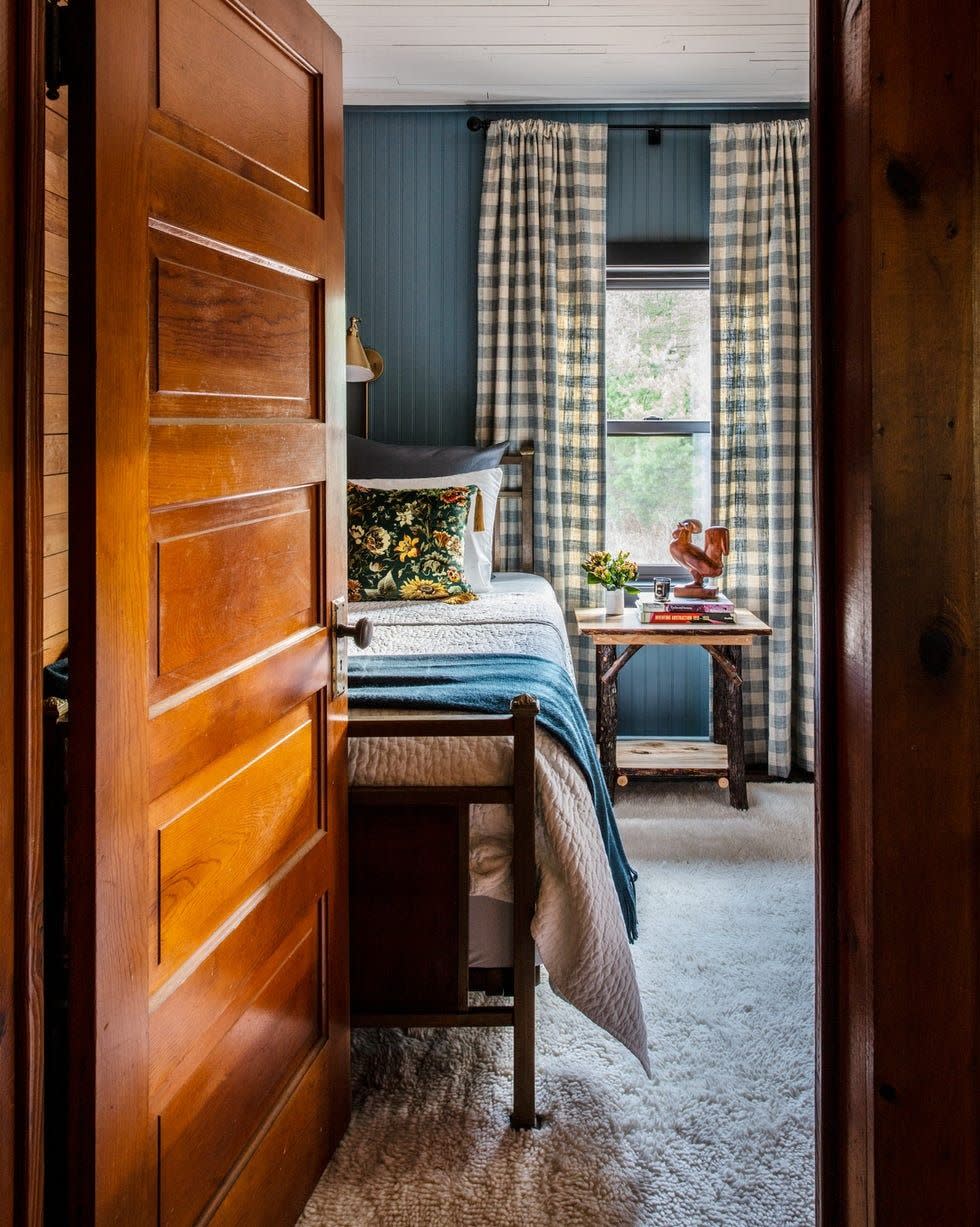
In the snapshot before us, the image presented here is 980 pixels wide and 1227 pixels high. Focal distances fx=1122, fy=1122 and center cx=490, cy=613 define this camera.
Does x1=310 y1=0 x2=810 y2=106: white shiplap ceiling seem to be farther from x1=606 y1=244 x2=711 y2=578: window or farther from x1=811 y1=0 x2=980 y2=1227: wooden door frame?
x1=811 y1=0 x2=980 y2=1227: wooden door frame

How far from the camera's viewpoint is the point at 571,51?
3854 mm

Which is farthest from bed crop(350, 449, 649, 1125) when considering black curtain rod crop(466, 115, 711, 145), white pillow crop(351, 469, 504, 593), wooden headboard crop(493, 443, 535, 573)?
black curtain rod crop(466, 115, 711, 145)

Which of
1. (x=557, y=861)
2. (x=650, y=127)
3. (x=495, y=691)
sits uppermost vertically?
(x=650, y=127)

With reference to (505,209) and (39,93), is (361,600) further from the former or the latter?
(39,93)

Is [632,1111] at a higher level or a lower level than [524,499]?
lower

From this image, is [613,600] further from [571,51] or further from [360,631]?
[360,631]

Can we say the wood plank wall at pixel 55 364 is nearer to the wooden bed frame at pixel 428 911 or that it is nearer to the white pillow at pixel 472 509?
the wooden bed frame at pixel 428 911

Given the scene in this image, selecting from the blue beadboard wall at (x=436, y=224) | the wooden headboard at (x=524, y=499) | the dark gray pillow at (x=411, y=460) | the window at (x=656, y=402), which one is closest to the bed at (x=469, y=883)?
the dark gray pillow at (x=411, y=460)

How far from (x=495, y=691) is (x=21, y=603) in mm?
1351

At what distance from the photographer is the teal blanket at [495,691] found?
7.32 ft

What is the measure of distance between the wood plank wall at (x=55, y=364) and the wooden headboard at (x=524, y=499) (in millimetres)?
2517

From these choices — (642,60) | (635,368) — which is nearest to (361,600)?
(635,368)

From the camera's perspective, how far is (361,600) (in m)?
3.62

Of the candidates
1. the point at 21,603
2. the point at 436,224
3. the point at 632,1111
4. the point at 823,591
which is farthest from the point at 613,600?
the point at 21,603
